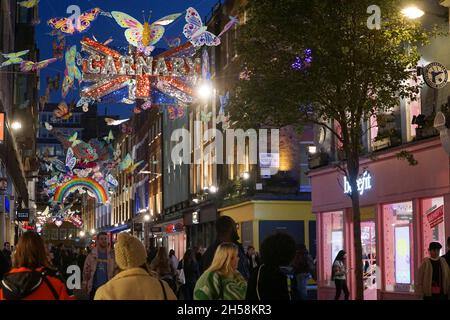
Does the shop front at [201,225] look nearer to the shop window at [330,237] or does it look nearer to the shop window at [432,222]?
the shop window at [330,237]

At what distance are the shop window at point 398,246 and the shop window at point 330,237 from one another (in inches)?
155

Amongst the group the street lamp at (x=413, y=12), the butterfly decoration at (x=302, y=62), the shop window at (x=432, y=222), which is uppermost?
the street lamp at (x=413, y=12)

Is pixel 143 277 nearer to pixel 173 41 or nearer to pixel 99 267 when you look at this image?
pixel 99 267

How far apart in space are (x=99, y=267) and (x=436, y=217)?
1070 centimetres

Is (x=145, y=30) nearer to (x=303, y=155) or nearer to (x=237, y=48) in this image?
(x=237, y=48)

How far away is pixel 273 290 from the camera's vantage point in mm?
7074

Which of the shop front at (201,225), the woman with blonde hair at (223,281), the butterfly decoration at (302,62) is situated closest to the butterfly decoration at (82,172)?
the shop front at (201,225)

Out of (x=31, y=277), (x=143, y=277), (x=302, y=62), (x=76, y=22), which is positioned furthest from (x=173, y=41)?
(x=143, y=277)

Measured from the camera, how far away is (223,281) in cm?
758

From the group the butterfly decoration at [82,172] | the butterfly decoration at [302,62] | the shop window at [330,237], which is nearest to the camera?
the butterfly decoration at [302,62]

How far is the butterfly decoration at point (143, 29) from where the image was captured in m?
23.8

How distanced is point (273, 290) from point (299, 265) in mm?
10580

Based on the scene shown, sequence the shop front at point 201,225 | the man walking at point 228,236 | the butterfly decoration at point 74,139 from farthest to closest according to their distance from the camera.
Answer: the shop front at point 201,225
the butterfly decoration at point 74,139
the man walking at point 228,236
